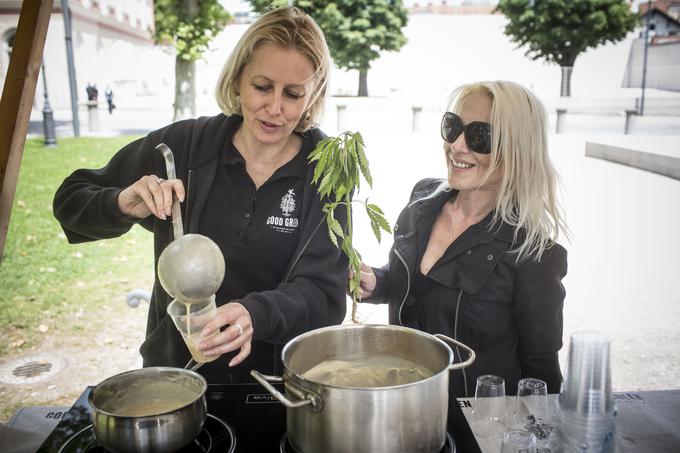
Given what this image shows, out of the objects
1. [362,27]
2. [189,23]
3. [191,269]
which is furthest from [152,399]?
[362,27]

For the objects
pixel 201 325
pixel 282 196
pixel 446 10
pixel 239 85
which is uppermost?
pixel 446 10

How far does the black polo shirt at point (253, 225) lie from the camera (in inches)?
82.0

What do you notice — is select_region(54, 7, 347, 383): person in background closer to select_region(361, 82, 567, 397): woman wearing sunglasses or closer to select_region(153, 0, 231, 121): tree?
select_region(361, 82, 567, 397): woman wearing sunglasses

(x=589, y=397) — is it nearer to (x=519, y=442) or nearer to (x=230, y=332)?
(x=519, y=442)

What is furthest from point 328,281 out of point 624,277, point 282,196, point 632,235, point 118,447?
point 632,235

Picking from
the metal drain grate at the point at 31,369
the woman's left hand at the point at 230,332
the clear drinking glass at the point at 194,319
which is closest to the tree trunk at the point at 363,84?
the metal drain grate at the point at 31,369

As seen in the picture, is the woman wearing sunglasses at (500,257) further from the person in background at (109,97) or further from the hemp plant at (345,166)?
the person in background at (109,97)

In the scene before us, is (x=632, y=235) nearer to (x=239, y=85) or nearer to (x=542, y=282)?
(x=542, y=282)

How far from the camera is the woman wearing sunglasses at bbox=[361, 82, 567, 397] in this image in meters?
2.21

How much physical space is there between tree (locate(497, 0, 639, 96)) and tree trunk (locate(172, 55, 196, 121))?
775cm

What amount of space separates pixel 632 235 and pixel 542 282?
6.67 metres

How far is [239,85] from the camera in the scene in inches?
88.3

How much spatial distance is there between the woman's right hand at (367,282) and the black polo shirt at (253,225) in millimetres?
407

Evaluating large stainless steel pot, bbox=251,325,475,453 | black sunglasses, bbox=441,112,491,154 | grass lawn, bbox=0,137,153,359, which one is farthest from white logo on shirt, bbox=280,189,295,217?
grass lawn, bbox=0,137,153,359
